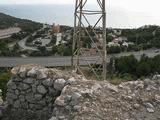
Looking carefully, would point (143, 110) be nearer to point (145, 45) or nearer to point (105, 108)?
point (105, 108)

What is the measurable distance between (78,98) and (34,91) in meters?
1.27

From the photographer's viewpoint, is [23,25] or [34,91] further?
[23,25]

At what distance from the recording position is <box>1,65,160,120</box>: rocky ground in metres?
6.07

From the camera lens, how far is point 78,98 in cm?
616

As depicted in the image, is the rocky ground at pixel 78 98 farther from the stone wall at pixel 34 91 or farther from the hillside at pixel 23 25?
the hillside at pixel 23 25

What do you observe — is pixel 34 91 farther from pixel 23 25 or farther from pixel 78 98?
pixel 23 25

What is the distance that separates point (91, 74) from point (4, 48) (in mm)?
51041

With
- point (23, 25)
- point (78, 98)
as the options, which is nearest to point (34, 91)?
point (78, 98)

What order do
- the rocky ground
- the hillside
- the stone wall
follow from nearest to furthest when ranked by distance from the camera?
the rocky ground < the stone wall < the hillside

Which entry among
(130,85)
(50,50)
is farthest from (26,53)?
(130,85)

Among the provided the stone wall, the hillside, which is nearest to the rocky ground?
the stone wall

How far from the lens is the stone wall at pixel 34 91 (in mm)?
6988

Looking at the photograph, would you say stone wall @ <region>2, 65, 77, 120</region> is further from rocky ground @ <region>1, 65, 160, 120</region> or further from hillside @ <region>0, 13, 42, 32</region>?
hillside @ <region>0, 13, 42, 32</region>

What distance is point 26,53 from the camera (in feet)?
185
